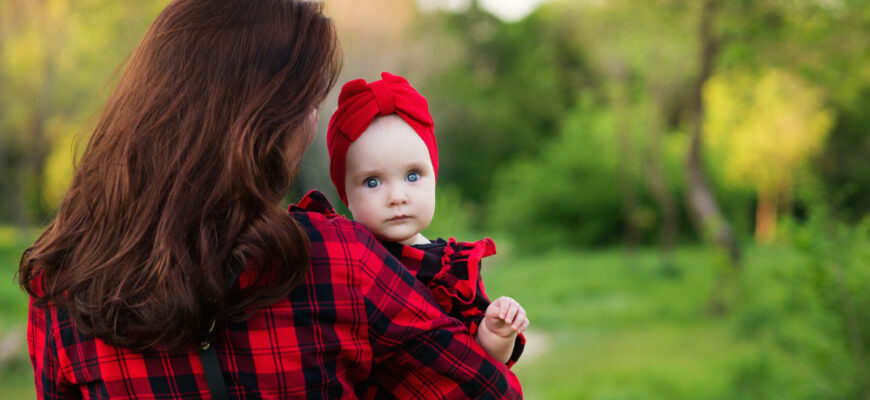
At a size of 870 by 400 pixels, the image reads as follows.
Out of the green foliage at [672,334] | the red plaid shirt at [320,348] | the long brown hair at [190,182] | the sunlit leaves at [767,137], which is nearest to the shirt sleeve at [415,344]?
the red plaid shirt at [320,348]

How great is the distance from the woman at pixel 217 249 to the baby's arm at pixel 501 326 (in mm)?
124

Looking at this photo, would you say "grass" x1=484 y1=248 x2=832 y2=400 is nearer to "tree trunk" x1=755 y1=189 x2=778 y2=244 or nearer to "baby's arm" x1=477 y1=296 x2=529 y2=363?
"tree trunk" x1=755 y1=189 x2=778 y2=244

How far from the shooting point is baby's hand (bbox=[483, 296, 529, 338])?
4.41 feet

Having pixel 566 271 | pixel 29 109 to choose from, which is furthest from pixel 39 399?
pixel 29 109

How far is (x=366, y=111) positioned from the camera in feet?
4.70

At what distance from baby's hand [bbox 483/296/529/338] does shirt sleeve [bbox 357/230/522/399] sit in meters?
0.05

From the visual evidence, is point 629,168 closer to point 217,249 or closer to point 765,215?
point 765,215

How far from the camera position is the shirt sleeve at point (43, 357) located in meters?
1.26

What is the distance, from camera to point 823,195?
4398mm

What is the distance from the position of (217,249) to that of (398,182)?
44cm

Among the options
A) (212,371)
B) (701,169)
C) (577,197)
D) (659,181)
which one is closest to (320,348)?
(212,371)

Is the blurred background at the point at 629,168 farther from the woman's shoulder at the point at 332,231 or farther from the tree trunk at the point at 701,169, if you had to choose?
the woman's shoulder at the point at 332,231

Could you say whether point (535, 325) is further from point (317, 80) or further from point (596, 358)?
point (317, 80)

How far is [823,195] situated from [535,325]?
671 centimetres
